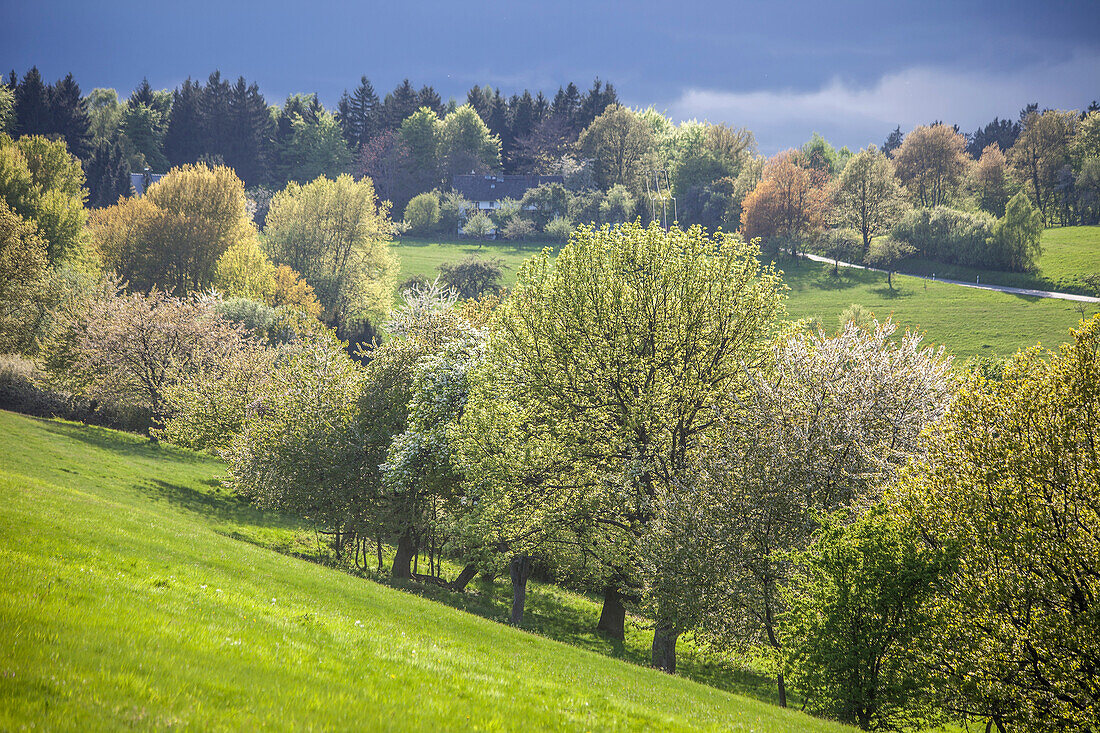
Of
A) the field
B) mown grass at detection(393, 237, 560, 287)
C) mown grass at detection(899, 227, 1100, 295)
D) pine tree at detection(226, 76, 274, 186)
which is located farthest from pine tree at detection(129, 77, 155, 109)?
Result: mown grass at detection(899, 227, 1100, 295)

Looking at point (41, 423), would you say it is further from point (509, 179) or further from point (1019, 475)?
point (509, 179)

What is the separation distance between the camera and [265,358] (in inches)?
2082

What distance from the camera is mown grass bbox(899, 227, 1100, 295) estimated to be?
267ft

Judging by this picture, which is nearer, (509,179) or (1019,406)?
(1019,406)

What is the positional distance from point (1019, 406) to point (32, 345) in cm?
7776

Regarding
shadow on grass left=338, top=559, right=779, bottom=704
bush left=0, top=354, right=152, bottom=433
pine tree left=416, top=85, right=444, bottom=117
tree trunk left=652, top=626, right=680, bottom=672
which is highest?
pine tree left=416, top=85, right=444, bottom=117

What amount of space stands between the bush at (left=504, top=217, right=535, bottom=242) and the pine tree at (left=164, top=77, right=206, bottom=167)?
8348 cm

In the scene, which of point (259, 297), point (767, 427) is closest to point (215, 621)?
point (767, 427)

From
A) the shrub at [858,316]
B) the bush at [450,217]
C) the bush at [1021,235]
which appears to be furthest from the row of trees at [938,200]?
the bush at [450,217]

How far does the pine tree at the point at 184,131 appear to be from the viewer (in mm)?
151000

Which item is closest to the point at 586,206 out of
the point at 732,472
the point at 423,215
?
the point at 423,215

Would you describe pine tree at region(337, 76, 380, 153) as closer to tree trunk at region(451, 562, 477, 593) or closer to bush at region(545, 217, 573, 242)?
bush at region(545, 217, 573, 242)

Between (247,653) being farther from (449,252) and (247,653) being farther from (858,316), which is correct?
(449,252)

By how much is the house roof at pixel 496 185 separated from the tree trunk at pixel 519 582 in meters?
122
